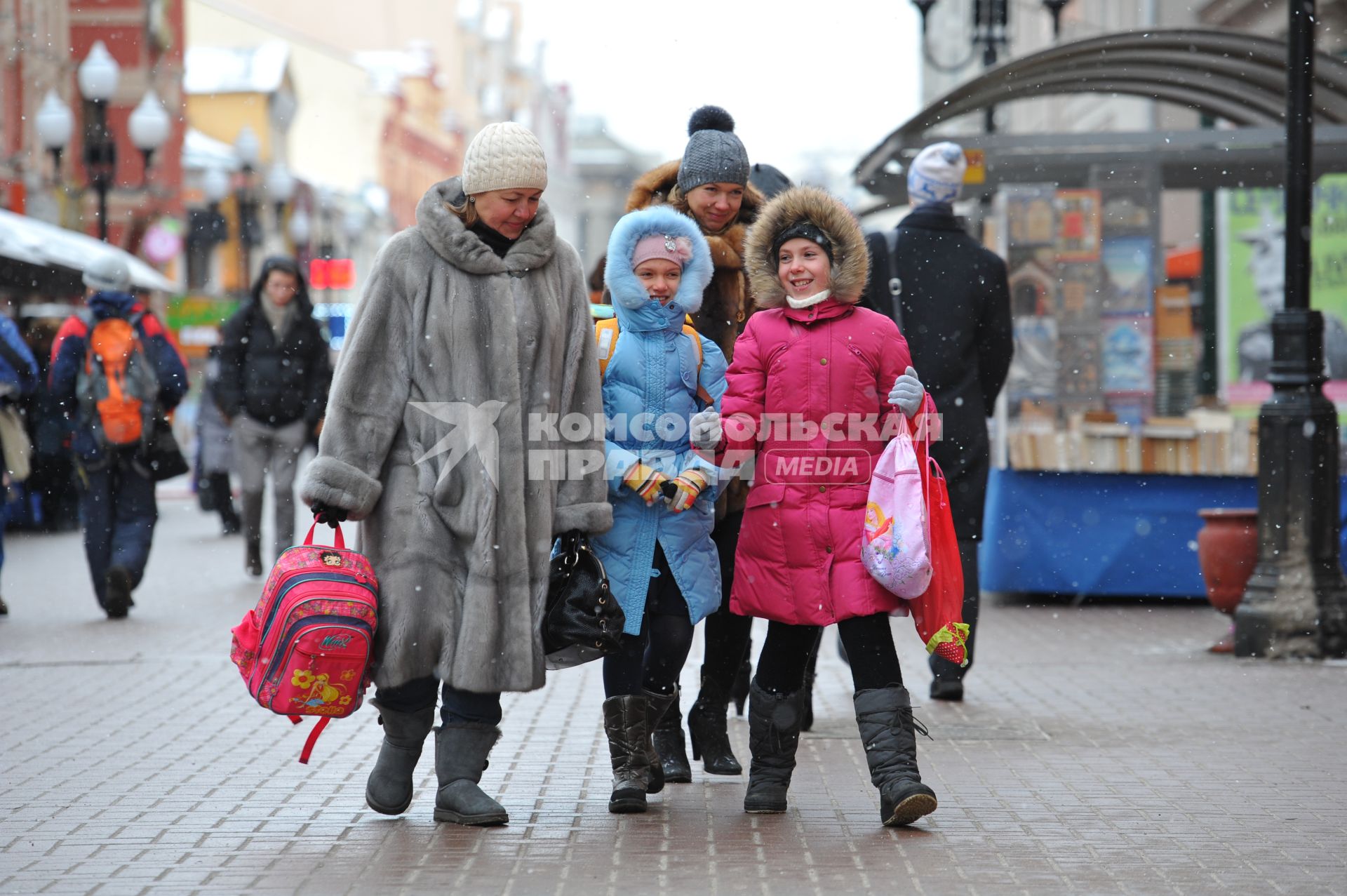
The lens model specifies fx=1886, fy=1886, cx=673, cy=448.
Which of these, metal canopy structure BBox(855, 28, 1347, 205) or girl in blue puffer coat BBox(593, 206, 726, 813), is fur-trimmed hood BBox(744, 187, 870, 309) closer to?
girl in blue puffer coat BBox(593, 206, 726, 813)

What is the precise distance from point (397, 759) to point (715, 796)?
1.03 meters

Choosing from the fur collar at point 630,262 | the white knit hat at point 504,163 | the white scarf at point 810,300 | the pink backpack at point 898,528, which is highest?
the white knit hat at point 504,163

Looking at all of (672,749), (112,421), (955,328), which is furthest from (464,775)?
(112,421)

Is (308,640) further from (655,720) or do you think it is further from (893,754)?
(893,754)

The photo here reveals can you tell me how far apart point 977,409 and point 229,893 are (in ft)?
13.2

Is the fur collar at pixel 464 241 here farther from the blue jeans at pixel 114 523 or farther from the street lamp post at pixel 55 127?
the street lamp post at pixel 55 127

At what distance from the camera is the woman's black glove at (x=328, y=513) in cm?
513

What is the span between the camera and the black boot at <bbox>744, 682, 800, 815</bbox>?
5.48 meters

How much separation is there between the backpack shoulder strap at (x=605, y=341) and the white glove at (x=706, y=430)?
0.39 meters

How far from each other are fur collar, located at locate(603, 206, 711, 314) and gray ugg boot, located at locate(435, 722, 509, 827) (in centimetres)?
134

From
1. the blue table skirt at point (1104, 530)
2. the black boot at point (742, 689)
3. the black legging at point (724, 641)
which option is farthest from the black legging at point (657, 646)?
the blue table skirt at point (1104, 530)

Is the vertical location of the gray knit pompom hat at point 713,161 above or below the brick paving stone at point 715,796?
above

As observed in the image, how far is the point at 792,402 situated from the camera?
5.43m

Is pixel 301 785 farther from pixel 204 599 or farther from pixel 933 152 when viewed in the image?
pixel 204 599
